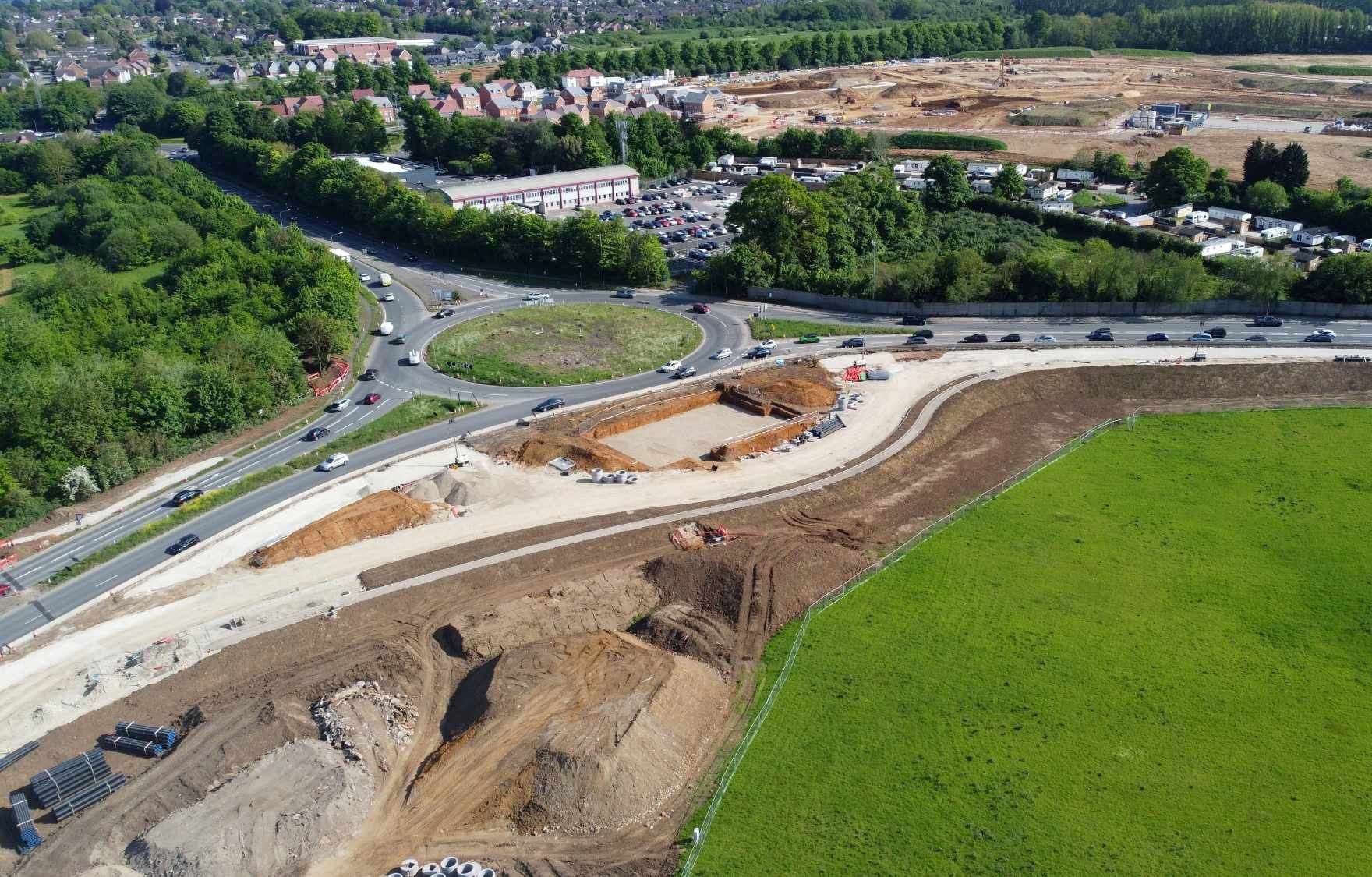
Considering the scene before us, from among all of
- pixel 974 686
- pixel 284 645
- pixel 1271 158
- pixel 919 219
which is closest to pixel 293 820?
pixel 284 645

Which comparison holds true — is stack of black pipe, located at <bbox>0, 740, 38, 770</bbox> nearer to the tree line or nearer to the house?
the tree line

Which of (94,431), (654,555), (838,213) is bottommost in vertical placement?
(654,555)

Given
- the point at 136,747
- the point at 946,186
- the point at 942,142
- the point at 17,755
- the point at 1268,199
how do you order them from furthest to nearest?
the point at 942,142
the point at 946,186
the point at 1268,199
the point at 136,747
the point at 17,755

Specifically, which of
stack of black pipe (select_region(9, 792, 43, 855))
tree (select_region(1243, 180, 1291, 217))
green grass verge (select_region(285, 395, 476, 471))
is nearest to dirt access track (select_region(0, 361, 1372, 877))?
stack of black pipe (select_region(9, 792, 43, 855))

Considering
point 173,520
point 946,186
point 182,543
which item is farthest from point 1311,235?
point 173,520

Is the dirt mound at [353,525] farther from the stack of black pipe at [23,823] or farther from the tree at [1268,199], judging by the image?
the tree at [1268,199]

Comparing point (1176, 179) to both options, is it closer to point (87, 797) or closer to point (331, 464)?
point (331, 464)

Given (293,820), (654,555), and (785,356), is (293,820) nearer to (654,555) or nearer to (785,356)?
(654,555)
